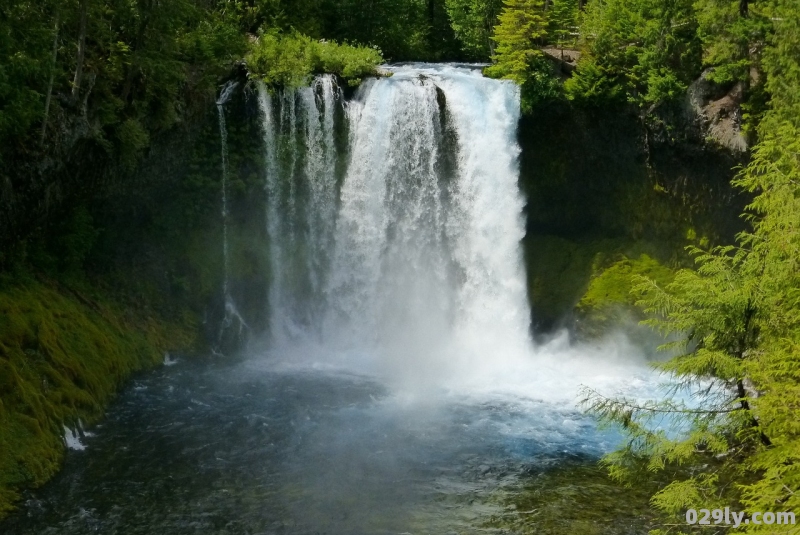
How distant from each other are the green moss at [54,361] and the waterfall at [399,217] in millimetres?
4181

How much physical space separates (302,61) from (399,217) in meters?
5.22

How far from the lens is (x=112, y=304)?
696 inches

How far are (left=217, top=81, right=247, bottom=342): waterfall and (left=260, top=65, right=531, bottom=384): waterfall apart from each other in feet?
3.85

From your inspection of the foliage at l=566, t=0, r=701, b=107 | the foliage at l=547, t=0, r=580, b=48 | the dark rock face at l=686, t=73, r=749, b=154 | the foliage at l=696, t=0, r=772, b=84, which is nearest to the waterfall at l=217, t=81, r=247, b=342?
the foliage at l=566, t=0, r=701, b=107

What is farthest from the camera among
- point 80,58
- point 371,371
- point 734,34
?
point 734,34

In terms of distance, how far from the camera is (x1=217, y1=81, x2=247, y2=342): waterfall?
64.4 feet

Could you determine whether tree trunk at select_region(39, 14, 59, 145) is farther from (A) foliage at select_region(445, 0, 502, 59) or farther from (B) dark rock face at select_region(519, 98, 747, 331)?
(A) foliage at select_region(445, 0, 502, 59)

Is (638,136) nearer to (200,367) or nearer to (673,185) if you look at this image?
(673,185)

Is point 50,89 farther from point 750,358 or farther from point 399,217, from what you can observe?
point 750,358

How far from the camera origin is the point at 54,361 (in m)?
14.1

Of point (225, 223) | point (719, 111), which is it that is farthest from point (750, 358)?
point (225, 223)

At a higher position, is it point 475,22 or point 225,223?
point 475,22

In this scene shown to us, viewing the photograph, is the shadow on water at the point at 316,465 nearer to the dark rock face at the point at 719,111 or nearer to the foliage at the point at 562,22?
the dark rock face at the point at 719,111

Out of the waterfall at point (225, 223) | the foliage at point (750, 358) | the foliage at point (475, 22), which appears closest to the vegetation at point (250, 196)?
the foliage at point (750, 358)
